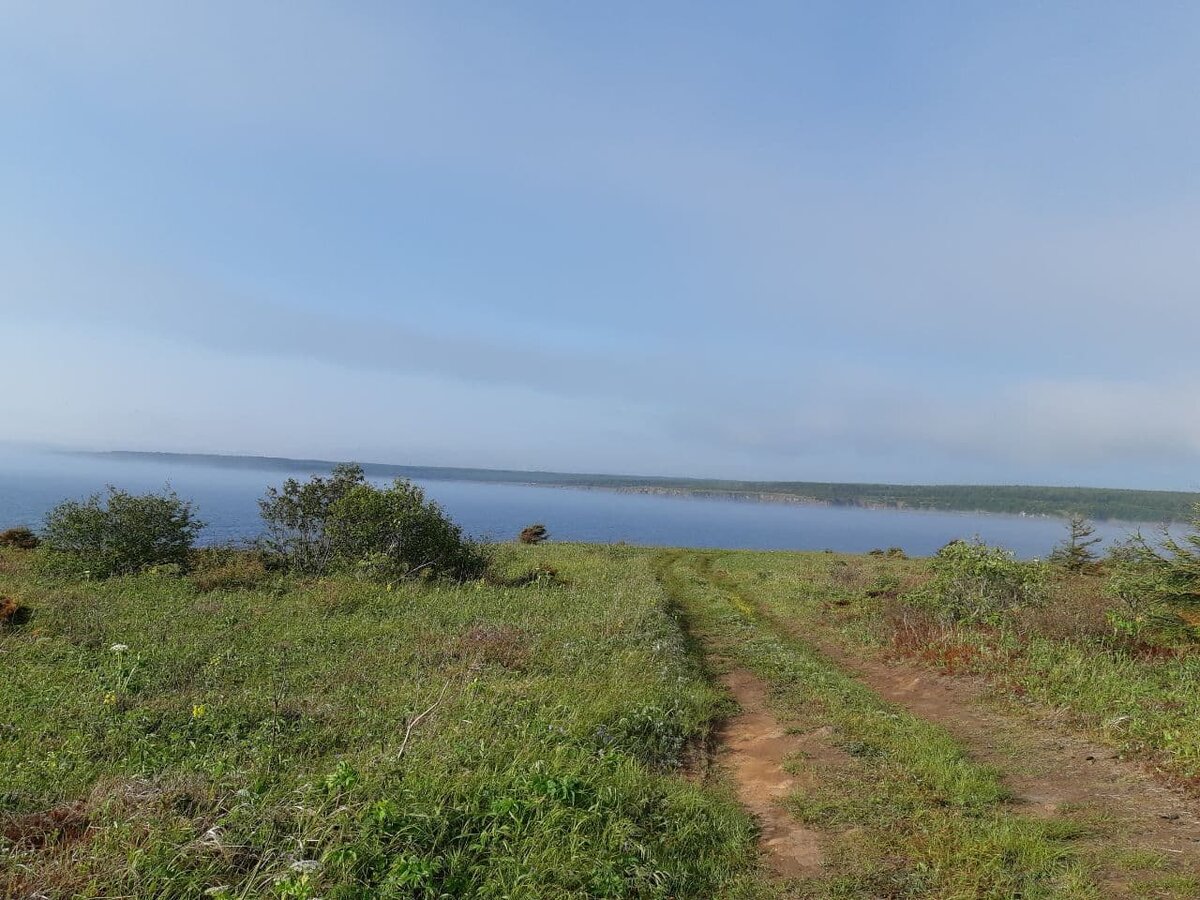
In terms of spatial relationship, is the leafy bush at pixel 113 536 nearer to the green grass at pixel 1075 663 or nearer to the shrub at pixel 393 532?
the shrub at pixel 393 532

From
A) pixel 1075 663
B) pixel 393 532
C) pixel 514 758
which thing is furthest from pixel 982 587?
pixel 393 532

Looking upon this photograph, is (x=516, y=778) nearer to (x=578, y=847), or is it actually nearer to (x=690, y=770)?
(x=578, y=847)

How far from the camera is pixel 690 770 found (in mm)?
8023

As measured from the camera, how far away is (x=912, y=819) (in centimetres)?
649

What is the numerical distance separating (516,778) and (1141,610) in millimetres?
14058

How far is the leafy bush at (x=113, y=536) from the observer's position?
63.6 ft

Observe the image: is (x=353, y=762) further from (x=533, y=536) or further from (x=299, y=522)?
(x=533, y=536)

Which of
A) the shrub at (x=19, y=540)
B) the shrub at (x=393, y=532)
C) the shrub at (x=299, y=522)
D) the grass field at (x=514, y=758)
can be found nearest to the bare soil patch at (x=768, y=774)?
the grass field at (x=514, y=758)

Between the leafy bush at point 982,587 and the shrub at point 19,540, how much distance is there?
33256mm

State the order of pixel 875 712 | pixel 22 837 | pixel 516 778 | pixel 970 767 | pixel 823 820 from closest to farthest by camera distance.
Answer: pixel 22 837
pixel 516 778
pixel 823 820
pixel 970 767
pixel 875 712

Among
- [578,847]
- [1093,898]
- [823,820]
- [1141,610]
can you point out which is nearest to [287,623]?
[578,847]

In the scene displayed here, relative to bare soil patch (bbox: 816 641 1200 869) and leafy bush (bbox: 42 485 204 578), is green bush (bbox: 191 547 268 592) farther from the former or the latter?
bare soil patch (bbox: 816 641 1200 869)

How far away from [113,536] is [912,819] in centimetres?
2357

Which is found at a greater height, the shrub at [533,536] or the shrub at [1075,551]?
the shrub at [1075,551]
